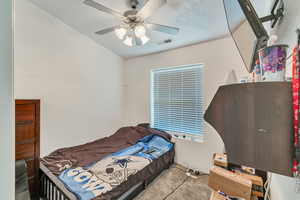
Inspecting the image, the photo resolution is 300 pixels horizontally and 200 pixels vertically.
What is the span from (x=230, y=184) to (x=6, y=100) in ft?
5.81

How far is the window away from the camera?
2.74 meters

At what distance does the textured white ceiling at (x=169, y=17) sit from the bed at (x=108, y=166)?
1.97m

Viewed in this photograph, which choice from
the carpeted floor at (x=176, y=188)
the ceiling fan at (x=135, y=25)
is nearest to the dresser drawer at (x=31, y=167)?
the carpeted floor at (x=176, y=188)

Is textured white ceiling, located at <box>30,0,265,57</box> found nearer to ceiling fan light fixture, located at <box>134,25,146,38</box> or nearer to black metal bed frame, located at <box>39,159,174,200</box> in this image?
ceiling fan light fixture, located at <box>134,25,146,38</box>

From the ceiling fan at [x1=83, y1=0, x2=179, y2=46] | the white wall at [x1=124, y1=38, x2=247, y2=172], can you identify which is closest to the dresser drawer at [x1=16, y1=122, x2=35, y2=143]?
the ceiling fan at [x1=83, y1=0, x2=179, y2=46]

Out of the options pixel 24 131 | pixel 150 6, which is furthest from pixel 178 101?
pixel 24 131

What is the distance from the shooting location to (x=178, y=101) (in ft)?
9.80

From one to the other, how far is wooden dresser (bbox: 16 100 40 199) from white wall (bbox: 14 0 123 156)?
0.51 m

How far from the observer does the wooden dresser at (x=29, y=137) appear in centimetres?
169

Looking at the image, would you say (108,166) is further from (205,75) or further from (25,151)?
(205,75)

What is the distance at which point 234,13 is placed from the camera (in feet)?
2.23

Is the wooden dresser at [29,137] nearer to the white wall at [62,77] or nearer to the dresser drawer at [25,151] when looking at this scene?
the dresser drawer at [25,151]

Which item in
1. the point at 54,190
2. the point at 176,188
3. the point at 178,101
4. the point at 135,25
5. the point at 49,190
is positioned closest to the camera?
the point at 54,190

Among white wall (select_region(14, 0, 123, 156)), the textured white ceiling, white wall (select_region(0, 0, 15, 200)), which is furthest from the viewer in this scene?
white wall (select_region(14, 0, 123, 156))
